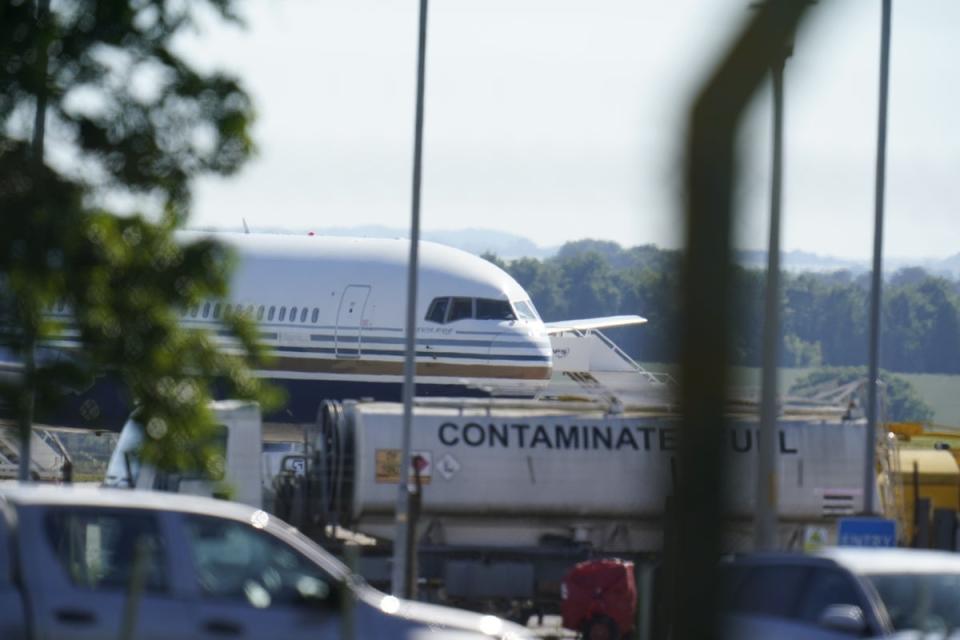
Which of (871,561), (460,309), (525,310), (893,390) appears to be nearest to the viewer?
(871,561)

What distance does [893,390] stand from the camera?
46875 mm

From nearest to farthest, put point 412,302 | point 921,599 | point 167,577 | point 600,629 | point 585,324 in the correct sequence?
1. point 167,577
2. point 921,599
3. point 600,629
4. point 412,302
5. point 585,324

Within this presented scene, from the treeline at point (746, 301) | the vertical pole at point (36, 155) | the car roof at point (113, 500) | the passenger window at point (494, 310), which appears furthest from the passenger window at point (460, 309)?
the vertical pole at point (36, 155)

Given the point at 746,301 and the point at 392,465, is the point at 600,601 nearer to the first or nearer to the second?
the point at 392,465

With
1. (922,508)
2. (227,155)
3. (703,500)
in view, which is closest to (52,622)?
(227,155)

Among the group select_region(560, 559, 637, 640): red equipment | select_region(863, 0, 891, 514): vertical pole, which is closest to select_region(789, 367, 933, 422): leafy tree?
select_region(863, 0, 891, 514): vertical pole

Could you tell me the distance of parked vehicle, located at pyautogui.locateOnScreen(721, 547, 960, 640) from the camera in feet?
34.1

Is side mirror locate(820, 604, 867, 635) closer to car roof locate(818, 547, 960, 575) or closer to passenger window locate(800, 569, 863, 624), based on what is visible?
passenger window locate(800, 569, 863, 624)

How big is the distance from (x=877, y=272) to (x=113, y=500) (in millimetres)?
12141

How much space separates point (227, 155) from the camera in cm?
1003

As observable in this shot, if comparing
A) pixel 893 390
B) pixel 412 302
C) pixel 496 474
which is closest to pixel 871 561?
pixel 412 302

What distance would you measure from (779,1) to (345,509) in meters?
20.4

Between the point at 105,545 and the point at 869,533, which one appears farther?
the point at 869,533

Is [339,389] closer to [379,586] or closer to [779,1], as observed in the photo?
[379,586]
